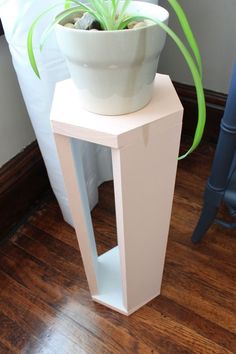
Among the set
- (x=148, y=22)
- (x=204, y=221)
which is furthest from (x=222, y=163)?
(x=148, y=22)

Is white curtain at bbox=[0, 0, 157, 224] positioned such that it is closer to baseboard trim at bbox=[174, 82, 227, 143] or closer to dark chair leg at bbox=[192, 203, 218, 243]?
dark chair leg at bbox=[192, 203, 218, 243]

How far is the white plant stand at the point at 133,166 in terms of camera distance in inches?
19.8

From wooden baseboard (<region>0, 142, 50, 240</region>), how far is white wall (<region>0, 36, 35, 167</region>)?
0.09ft

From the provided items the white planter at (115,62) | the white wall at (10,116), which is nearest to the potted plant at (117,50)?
the white planter at (115,62)

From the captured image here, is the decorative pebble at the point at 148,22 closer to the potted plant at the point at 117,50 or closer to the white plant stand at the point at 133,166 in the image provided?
the potted plant at the point at 117,50

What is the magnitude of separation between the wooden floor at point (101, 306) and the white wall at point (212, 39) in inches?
19.6

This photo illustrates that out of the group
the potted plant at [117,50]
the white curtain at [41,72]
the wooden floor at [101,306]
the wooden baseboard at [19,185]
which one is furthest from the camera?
the wooden baseboard at [19,185]

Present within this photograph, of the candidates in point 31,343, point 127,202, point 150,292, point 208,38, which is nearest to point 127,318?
point 150,292

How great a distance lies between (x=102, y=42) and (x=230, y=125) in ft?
1.33

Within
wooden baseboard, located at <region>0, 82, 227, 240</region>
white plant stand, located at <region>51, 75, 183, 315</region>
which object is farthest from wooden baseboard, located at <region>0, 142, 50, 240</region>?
white plant stand, located at <region>51, 75, 183, 315</region>

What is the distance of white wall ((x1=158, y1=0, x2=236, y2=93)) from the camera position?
1065 mm

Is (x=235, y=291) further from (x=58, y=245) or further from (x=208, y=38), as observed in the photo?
(x=208, y=38)

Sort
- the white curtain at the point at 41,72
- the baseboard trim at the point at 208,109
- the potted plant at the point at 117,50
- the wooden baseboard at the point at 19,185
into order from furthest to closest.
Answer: the baseboard trim at the point at 208,109 < the wooden baseboard at the point at 19,185 < the white curtain at the point at 41,72 < the potted plant at the point at 117,50

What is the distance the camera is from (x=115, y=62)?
17.3 inches
